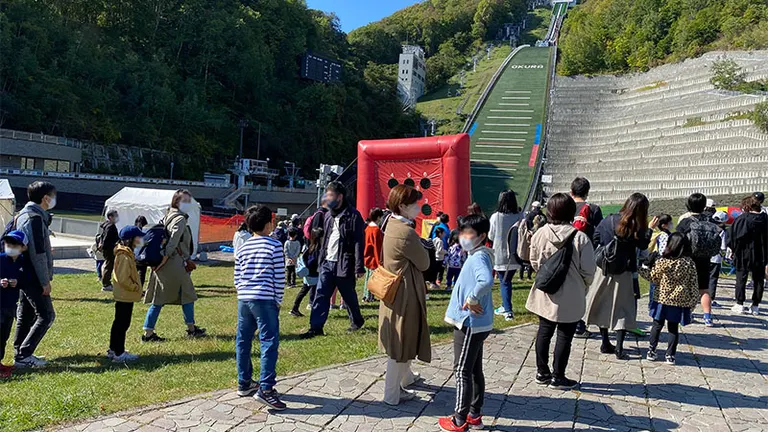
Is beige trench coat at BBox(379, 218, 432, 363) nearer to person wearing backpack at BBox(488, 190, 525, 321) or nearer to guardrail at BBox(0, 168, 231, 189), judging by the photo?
person wearing backpack at BBox(488, 190, 525, 321)

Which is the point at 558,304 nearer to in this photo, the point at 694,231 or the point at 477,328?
the point at 477,328

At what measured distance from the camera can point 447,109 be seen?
6450 cm

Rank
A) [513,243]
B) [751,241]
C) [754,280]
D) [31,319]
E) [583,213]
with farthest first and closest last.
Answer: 1. [754,280]
2. [751,241]
3. [513,243]
4. [583,213]
5. [31,319]

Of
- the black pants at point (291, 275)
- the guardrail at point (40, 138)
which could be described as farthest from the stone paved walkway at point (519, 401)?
the guardrail at point (40, 138)

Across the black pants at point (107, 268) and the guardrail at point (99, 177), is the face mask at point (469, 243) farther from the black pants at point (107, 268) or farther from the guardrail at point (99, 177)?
the guardrail at point (99, 177)

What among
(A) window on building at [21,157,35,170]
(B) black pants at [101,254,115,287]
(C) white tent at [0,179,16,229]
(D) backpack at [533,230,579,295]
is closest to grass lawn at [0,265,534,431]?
(B) black pants at [101,254,115,287]

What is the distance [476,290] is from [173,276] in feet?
12.7

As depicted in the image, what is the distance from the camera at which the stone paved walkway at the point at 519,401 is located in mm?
3541

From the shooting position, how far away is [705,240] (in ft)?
20.1

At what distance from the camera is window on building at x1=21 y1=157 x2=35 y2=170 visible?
3049 centimetres

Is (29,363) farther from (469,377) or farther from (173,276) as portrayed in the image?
(469,377)

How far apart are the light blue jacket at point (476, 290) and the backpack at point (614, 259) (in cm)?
199

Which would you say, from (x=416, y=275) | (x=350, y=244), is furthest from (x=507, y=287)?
(x=416, y=275)

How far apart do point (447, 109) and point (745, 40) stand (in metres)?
33.0
